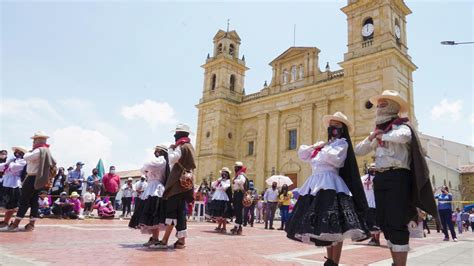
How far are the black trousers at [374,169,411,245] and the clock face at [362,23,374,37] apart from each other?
2159 cm

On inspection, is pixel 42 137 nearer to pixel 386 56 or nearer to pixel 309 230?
pixel 309 230

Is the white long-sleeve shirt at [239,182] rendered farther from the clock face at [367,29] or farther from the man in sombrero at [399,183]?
the clock face at [367,29]

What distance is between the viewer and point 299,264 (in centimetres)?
447

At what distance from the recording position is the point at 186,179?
18.2 ft

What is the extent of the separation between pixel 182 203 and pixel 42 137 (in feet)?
11.3

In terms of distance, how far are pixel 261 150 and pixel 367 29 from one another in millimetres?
11779

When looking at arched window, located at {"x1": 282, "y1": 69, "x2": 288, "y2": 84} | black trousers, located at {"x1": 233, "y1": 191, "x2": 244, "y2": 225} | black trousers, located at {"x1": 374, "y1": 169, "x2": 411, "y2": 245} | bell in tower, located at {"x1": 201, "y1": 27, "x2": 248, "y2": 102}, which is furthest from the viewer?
bell in tower, located at {"x1": 201, "y1": 27, "x2": 248, "y2": 102}

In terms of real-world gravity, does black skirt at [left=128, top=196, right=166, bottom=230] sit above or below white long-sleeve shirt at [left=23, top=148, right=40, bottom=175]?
below

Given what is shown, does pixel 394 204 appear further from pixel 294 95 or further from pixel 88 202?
pixel 294 95

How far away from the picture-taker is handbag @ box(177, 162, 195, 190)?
18.1 feet

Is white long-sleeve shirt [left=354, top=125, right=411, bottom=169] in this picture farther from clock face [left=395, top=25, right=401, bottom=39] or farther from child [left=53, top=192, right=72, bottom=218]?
clock face [left=395, top=25, right=401, bottom=39]

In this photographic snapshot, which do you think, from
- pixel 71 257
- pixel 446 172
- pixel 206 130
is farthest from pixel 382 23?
pixel 71 257

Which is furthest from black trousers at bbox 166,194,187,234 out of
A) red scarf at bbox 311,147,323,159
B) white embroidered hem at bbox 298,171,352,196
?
red scarf at bbox 311,147,323,159

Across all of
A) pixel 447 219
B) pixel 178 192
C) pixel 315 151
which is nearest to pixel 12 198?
pixel 178 192
